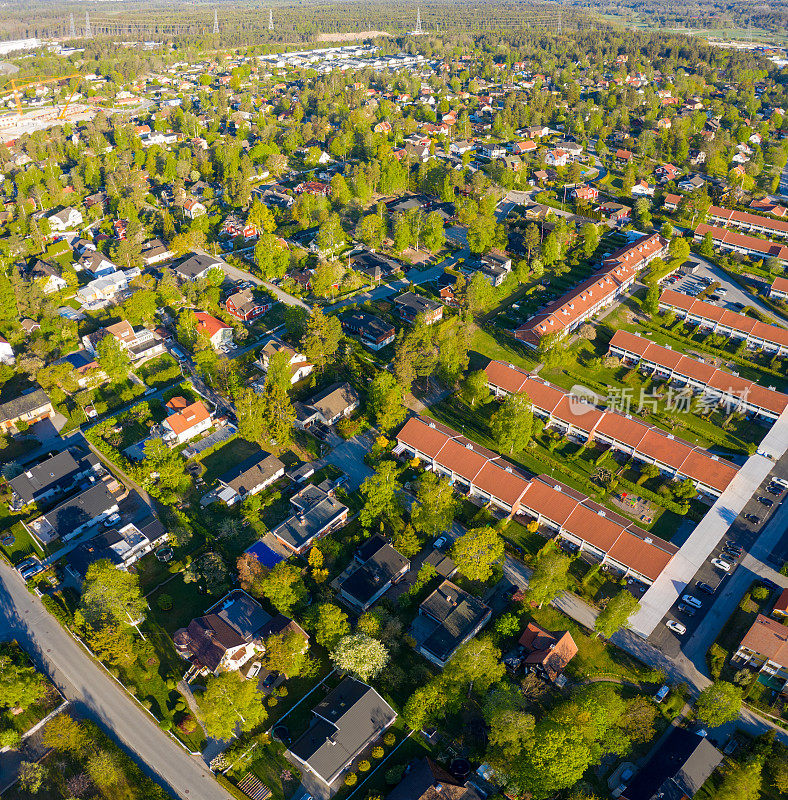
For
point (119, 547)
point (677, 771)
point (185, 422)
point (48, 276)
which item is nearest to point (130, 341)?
point (185, 422)

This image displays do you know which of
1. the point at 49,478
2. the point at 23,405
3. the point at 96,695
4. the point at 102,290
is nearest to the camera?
the point at 96,695

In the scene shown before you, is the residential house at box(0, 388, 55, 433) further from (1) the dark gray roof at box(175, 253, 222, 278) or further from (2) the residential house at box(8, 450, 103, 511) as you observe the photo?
(1) the dark gray roof at box(175, 253, 222, 278)

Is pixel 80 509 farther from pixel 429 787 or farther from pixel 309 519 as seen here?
pixel 429 787

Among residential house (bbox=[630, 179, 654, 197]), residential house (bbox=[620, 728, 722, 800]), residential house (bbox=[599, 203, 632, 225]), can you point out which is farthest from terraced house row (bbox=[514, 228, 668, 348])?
residential house (bbox=[620, 728, 722, 800])

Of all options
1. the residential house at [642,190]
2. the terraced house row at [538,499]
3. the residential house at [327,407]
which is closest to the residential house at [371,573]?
the terraced house row at [538,499]

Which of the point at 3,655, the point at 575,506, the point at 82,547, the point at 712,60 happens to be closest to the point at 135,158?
the point at 82,547

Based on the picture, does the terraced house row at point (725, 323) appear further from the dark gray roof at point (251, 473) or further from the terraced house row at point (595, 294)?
the dark gray roof at point (251, 473)
